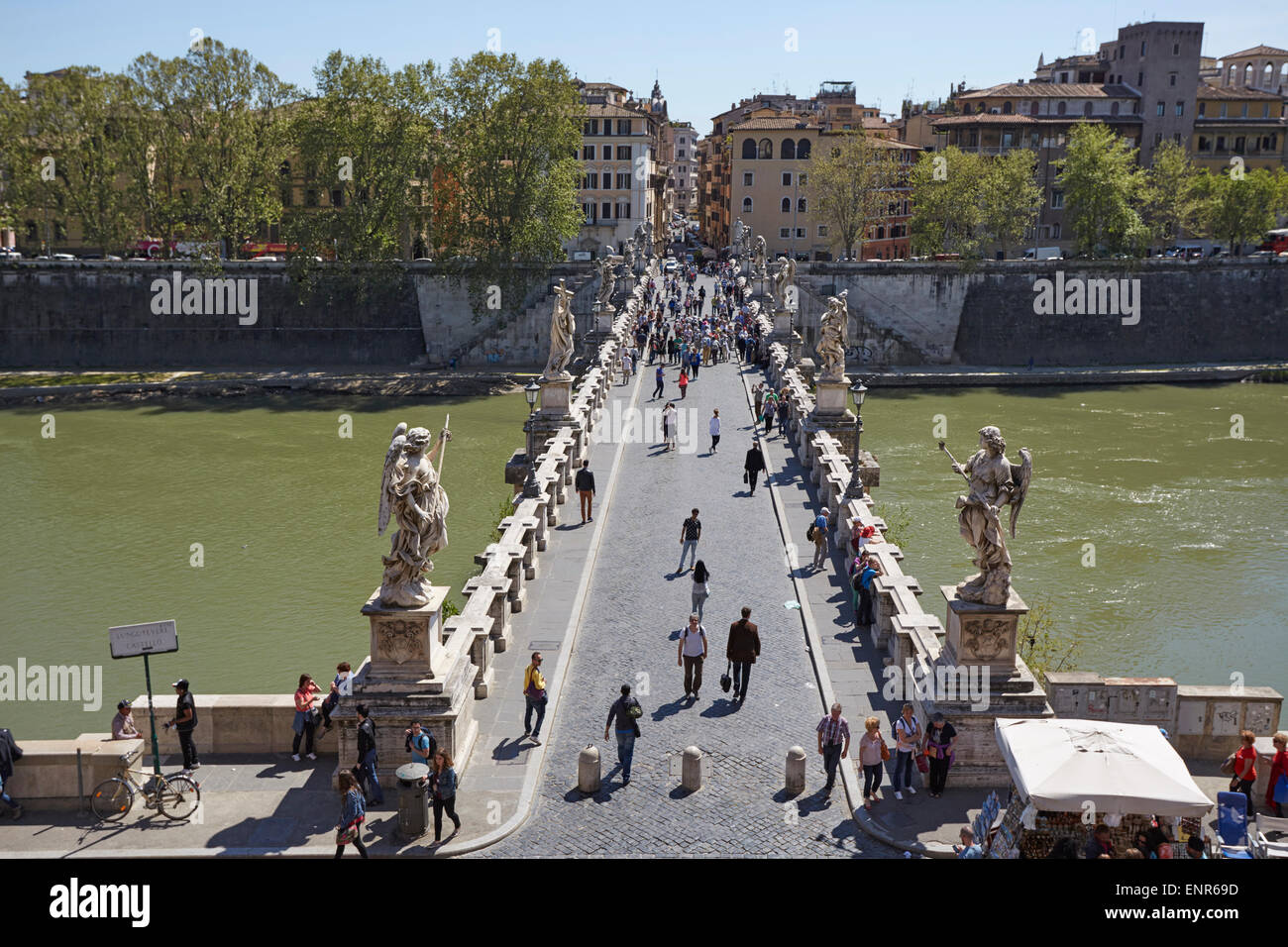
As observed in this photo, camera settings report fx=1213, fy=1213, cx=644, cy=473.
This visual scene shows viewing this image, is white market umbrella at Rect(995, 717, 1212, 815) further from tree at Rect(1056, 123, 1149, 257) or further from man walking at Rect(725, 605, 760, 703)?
tree at Rect(1056, 123, 1149, 257)

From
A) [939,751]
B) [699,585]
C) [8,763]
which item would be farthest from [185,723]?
[939,751]

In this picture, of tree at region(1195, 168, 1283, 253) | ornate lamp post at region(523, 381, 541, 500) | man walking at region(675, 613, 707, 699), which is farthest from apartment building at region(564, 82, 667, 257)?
man walking at region(675, 613, 707, 699)

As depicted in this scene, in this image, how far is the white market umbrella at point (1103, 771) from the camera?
9539mm

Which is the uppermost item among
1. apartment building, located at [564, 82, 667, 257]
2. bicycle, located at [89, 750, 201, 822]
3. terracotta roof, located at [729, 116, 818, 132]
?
terracotta roof, located at [729, 116, 818, 132]

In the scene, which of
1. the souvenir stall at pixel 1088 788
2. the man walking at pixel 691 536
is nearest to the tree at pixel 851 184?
the man walking at pixel 691 536

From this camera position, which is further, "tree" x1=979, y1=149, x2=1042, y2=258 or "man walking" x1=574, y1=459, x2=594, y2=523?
"tree" x1=979, y1=149, x2=1042, y2=258

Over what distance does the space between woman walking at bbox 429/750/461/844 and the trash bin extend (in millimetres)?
104

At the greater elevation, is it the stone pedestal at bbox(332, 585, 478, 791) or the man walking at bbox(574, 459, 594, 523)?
the man walking at bbox(574, 459, 594, 523)

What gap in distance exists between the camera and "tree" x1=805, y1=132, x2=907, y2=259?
221 ft

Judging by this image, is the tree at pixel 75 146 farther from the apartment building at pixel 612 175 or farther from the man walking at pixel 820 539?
the man walking at pixel 820 539

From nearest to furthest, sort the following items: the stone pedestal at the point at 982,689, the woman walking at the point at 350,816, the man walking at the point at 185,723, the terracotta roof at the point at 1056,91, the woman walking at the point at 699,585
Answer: the woman walking at the point at 350,816
the stone pedestal at the point at 982,689
the man walking at the point at 185,723
the woman walking at the point at 699,585
the terracotta roof at the point at 1056,91

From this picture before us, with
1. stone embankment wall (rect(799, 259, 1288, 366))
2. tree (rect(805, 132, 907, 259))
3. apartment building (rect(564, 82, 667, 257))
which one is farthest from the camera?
apartment building (rect(564, 82, 667, 257))

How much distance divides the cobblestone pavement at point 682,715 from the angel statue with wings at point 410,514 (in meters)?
2.48
